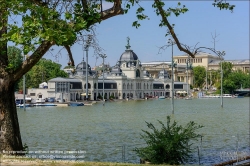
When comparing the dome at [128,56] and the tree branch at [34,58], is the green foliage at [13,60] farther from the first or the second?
the dome at [128,56]

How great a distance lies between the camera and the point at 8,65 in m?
10.0

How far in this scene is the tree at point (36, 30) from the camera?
8711mm

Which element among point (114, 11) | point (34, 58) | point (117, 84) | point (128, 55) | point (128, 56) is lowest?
point (34, 58)

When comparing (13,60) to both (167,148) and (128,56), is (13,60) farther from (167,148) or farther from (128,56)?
(128,56)

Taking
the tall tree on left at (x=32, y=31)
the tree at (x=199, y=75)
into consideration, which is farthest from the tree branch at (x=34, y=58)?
the tree at (x=199, y=75)

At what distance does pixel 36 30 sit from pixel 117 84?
97650 mm

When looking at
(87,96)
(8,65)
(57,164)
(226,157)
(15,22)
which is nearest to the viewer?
(57,164)

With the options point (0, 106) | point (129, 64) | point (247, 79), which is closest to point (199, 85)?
point (247, 79)

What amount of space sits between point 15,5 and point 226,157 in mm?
8521

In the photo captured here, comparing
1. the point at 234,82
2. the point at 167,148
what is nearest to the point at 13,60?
the point at 167,148

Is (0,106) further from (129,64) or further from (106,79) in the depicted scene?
(129,64)

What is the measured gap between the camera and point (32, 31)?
8805 millimetres

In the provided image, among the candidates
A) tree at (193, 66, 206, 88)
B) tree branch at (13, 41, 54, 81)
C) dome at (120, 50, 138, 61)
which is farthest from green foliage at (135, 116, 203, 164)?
tree at (193, 66, 206, 88)

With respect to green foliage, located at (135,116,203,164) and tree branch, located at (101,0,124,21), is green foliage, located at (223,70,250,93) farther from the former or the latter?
tree branch, located at (101,0,124,21)
